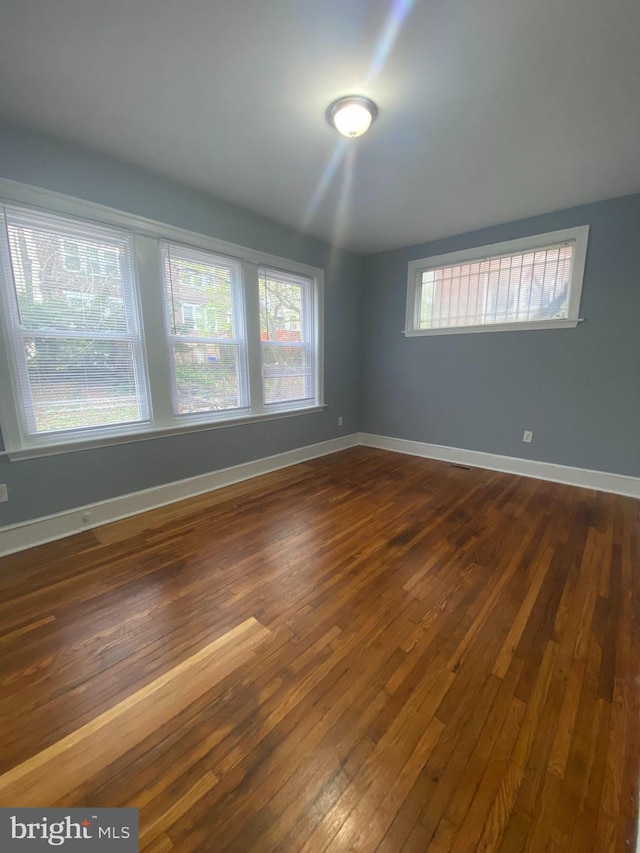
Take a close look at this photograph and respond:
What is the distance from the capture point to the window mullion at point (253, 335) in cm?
334

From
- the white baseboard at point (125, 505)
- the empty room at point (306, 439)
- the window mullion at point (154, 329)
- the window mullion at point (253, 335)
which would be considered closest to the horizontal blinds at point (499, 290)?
the empty room at point (306, 439)

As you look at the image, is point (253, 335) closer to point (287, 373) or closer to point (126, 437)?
point (287, 373)

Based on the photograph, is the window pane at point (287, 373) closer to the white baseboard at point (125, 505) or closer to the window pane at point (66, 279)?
the white baseboard at point (125, 505)

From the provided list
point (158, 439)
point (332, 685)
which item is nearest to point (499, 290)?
point (158, 439)

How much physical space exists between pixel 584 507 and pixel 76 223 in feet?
14.7

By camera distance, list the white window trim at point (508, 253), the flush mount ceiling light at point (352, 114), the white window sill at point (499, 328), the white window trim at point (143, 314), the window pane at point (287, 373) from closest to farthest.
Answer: the flush mount ceiling light at point (352, 114) < the white window trim at point (143, 314) < the white window trim at point (508, 253) < the white window sill at point (499, 328) < the window pane at point (287, 373)

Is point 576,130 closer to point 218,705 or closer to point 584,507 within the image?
point 584,507

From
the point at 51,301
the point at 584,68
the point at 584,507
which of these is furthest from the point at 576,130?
the point at 51,301

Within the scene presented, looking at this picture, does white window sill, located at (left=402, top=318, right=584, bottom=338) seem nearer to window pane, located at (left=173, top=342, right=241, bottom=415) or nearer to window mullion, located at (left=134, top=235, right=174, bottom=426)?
window pane, located at (left=173, top=342, right=241, bottom=415)

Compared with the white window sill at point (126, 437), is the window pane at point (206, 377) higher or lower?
higher

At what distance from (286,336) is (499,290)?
7.84 ft

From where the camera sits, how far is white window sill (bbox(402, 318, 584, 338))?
3.30 meters

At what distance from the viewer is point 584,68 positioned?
1638mm

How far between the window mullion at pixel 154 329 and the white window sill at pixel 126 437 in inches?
4.0
